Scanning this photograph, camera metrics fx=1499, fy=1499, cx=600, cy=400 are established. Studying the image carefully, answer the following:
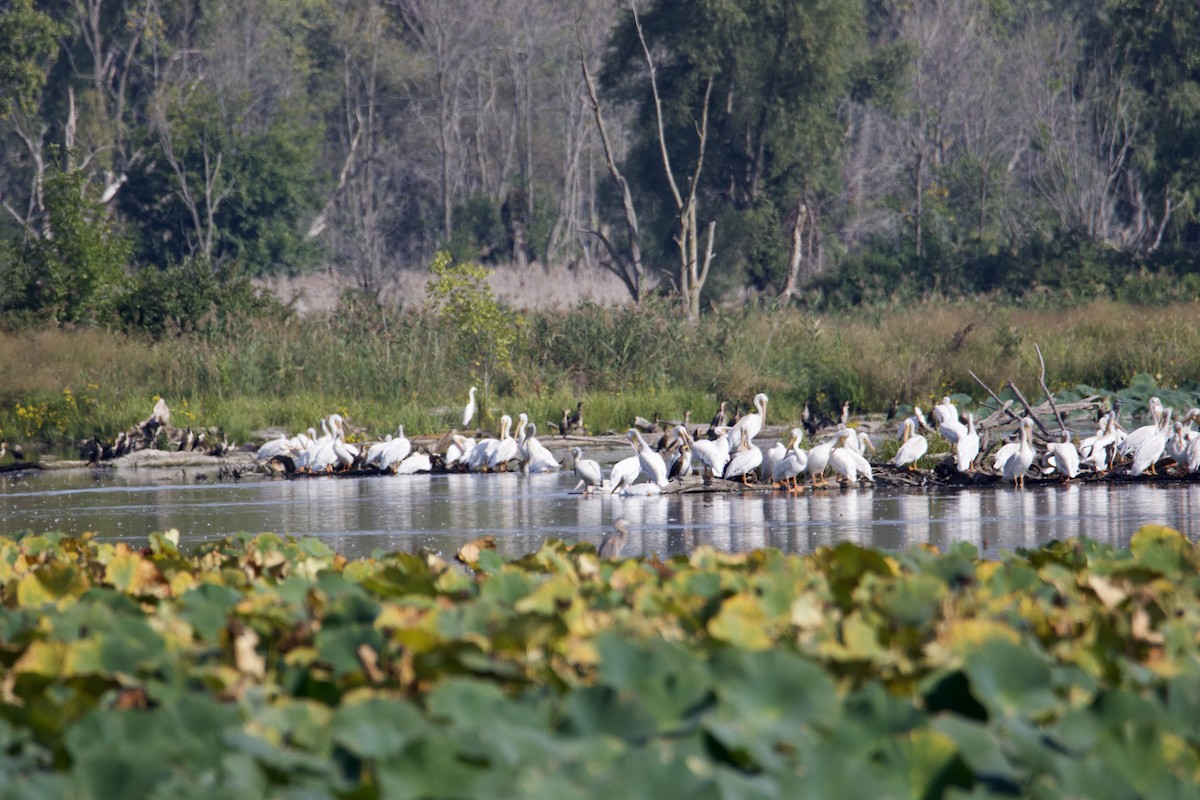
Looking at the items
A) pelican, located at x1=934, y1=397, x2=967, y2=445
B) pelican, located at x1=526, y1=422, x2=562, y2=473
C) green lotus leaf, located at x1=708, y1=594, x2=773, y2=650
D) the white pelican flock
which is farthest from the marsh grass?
green lotus leaf, located at x1=708, y1=594, x2=773, y2=650

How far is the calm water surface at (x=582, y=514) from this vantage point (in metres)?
9.77

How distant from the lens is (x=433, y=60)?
170ft

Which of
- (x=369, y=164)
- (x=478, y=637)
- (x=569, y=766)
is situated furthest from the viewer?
(x=369, y=164)

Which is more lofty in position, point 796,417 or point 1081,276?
point 1081,276

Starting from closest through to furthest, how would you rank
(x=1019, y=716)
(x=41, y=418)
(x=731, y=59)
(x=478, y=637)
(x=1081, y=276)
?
(x=1019, y=716) → (x=478, y=637) → (x=41, y=418) → (x=1081, y=276) → (x=731, y=59)

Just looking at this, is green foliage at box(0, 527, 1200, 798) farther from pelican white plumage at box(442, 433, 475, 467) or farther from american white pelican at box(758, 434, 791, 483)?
pelican white plumage at box(442, 433, 475, 467)

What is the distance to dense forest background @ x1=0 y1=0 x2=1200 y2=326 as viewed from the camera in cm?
3656

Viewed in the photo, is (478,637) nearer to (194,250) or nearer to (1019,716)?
(1019,716)

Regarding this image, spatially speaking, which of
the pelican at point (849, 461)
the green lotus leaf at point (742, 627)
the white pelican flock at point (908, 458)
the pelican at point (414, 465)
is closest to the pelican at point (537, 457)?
the pelican at point (414, 465)

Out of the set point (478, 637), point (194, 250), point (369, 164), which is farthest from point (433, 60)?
point (478, 637)

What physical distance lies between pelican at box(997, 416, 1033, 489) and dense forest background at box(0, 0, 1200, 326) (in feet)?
51.1

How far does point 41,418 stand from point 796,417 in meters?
10.7

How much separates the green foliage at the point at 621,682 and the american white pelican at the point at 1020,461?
8159mm

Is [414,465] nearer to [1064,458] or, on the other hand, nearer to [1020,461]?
[1020,461]
